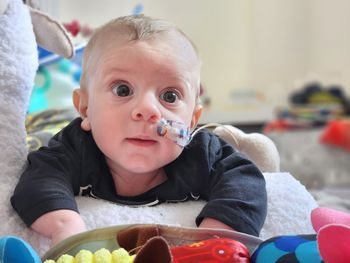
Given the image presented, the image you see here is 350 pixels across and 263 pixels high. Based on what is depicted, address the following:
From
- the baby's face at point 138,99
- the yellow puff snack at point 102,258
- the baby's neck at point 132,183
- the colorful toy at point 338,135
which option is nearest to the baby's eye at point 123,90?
the baby's face at point 138,99

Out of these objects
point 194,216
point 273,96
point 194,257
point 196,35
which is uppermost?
point 194,257

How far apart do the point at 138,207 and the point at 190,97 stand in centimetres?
15

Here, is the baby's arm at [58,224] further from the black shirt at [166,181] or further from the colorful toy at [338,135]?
the colorful toy at [338,135]

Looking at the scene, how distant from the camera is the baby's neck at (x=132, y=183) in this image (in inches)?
26.9

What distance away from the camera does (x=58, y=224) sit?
56 cm

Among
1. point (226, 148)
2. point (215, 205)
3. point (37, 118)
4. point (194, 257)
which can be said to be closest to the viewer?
point (194, 257)

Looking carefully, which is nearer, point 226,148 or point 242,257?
point 242,257

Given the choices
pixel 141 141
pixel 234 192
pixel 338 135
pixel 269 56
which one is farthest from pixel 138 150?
pixel 269 56

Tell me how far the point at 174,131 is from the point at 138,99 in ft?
0.19

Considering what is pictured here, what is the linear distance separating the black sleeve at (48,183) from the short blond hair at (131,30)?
107 millimetres

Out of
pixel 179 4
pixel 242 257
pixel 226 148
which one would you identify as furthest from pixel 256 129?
pixel 242 257

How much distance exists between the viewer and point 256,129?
275 cm

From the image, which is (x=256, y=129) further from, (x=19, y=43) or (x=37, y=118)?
(x=19, y=43)

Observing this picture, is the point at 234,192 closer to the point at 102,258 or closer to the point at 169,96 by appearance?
the point at 169,96
